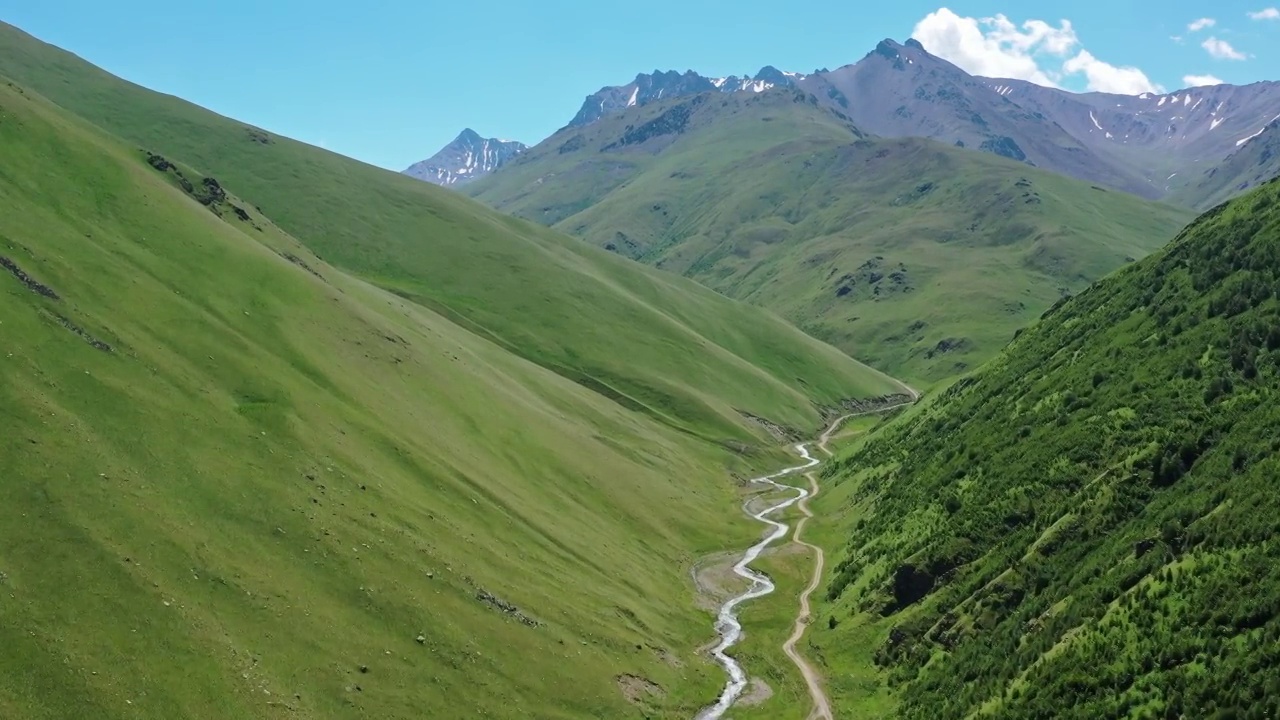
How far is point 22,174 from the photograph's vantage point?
10856cm

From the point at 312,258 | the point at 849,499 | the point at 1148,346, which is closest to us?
the point at 1148,346

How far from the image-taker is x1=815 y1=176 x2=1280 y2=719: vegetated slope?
55.7 metres

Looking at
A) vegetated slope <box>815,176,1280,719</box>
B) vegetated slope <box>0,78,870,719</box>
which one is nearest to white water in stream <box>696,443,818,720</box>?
vegetated slope <box>0,78,870,719</box>

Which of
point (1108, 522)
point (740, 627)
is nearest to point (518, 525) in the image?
point (740, 627)

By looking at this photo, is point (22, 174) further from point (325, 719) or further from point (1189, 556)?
point (1189, 556)

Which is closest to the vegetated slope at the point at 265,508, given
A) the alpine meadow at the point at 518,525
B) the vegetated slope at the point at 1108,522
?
the alpine meadow at the point at 518,525

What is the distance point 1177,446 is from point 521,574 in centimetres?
5739

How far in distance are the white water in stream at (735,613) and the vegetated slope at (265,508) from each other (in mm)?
2477

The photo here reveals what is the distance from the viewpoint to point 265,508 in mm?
73250

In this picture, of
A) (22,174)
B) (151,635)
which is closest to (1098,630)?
(151,635)

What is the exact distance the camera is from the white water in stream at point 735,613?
78.7m

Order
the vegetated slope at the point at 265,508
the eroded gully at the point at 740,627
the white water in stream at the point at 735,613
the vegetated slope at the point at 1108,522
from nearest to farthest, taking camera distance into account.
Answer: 1. the vegetated slope at the point at 1108,522
2. the vegetated slope at the point at 265,508
3. the eroded gully at the point at 740,627
4. the white water in stream at the point at 735,613

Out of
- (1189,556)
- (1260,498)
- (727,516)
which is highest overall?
(1260,498)

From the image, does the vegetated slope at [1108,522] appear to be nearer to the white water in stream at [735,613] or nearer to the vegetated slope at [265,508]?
the white water in stream at [735,613]
